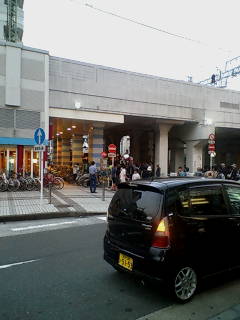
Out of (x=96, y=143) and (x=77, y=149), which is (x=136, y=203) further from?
(x=77, y=149)

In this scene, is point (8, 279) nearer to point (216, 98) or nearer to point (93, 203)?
point (93, 203)

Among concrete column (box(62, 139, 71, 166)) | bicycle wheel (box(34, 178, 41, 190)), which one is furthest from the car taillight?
concrete column (box(62, 139, 71, 166))

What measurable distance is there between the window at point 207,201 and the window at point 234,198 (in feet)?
0.65

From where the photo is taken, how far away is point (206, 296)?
4.51 meters

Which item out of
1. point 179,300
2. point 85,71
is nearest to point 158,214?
point 179,300

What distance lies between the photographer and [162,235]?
13.9ft

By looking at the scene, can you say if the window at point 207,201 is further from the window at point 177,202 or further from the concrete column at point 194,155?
the concrete column at point 194,155

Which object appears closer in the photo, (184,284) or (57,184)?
(184,284)

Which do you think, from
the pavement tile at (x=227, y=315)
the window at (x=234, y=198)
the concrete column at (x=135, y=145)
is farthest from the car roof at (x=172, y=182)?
the concrete column at (x=135, y=145)

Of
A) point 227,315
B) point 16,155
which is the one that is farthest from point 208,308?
point 16,155

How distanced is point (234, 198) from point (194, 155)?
932 inches

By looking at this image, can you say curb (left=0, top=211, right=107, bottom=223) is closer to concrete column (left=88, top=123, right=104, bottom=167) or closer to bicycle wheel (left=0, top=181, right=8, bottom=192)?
bicycle wheel (left=0, top=181, right=8, bottom=192)

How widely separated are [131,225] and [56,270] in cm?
175

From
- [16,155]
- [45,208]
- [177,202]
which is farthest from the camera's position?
[16,155]
